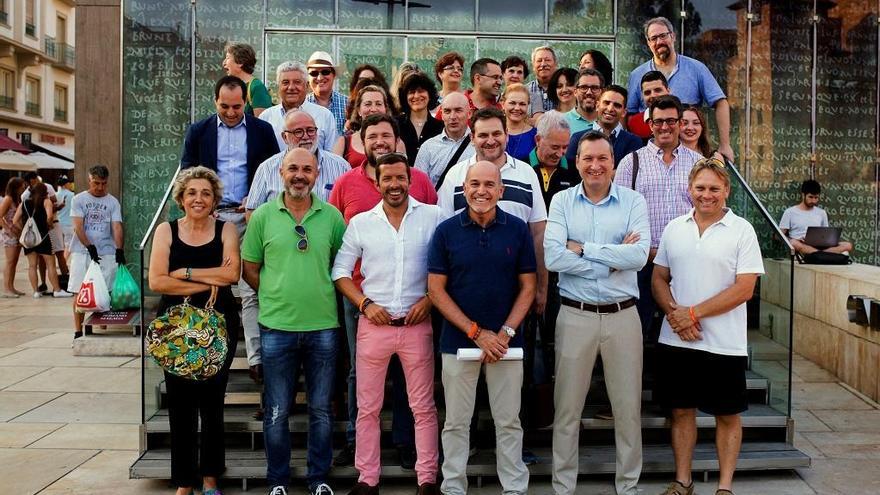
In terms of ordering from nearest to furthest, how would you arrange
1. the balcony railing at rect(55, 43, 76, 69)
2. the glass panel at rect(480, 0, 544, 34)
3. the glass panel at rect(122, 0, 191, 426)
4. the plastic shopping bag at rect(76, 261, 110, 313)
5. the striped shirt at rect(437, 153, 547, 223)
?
the striped shirt at rect(437, 153, 547, 223), the plastic shopping bag at rect(76, 261, 110, 313), the glass panel at rect(122, 0, 191, 426), the glass panel at rect(480, 0, 544, 34), the balcony railing at rect(55, 43, 76, 69)

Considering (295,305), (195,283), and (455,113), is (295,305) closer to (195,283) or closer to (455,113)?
(195,283)

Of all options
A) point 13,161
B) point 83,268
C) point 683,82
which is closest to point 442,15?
point 683,82

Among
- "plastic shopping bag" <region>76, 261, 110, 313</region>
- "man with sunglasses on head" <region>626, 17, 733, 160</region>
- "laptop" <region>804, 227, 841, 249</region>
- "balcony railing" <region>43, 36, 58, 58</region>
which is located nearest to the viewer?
"man with sunglasses on head" <region>626, 17, 733, 160</region>

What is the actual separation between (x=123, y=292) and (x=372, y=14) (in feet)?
15.1

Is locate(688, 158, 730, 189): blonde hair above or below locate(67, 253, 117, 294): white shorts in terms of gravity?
above

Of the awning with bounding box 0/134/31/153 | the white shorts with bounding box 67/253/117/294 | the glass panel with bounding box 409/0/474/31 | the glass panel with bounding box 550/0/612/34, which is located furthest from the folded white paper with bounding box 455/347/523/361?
the awning with bounding box 0/134/31/153

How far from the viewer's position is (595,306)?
4.98 metres

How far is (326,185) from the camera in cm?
586

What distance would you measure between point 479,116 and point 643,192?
1.19 meters

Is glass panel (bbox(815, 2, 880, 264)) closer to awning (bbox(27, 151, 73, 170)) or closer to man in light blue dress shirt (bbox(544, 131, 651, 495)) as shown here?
man in light blue dress shirt (bbox(544, 131, 651, 495))

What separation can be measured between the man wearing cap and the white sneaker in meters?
2.91

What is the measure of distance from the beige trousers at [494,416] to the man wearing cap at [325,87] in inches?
106

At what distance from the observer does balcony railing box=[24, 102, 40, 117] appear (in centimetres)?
4191

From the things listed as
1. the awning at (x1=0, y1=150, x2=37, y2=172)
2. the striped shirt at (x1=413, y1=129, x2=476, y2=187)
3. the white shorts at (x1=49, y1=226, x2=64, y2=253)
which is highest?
the awning at (x1=0, y1=150, x2=37, y2=172)
